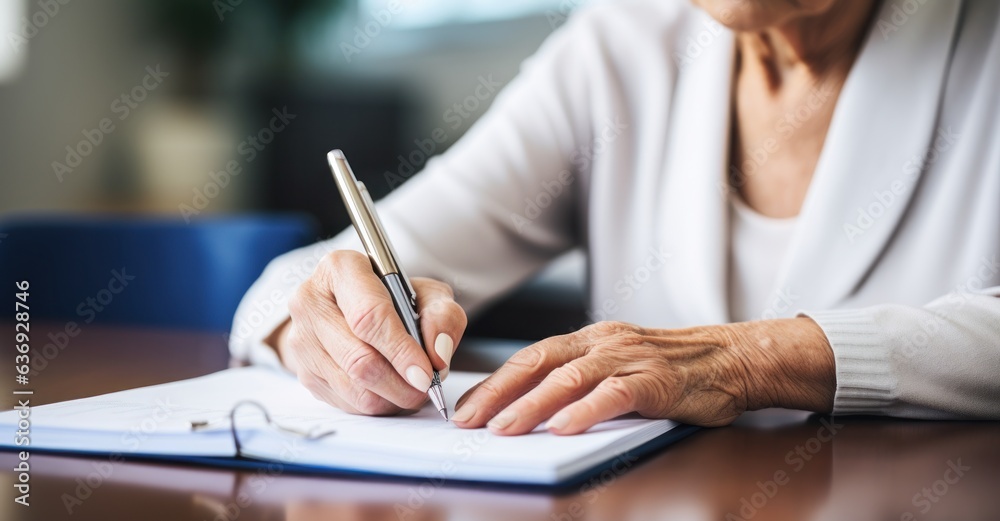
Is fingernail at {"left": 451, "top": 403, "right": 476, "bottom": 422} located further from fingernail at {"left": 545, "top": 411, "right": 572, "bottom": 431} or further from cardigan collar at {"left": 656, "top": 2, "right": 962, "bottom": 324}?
cardigan collar at {"left": 656, "top": 2, "right": 962, "bottom": 324}

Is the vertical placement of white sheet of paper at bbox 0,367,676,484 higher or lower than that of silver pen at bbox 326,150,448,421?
lower

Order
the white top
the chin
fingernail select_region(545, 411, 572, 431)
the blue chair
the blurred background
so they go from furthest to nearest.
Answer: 1. the blurred background
2. the blue chair
3. the white top
4. the chin
5. fingernail select_region(545, 411, 572, 431)

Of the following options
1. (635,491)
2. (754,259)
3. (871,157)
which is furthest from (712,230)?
(635,491)

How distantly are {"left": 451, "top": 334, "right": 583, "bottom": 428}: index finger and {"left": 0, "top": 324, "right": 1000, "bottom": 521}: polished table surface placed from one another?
106 mm

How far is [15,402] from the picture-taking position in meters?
0.73

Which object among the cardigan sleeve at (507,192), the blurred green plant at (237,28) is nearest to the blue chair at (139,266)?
the cardigan sleeve at (507,192)

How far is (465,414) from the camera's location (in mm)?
614

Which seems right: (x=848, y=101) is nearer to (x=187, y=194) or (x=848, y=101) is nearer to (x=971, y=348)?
(x=971, y=348)

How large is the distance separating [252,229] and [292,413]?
2.99ft

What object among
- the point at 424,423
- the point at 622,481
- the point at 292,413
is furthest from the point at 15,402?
the point at 622,481

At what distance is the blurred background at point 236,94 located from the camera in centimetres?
409

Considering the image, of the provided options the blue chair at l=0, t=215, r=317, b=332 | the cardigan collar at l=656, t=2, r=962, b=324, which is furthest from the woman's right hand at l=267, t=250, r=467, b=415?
the blue chair at l=0, t=215, r=317, b=332

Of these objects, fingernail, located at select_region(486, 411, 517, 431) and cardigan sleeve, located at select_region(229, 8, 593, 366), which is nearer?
fingernail, located at select_region(486, 411, 517, 431)

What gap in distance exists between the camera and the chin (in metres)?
0.97
